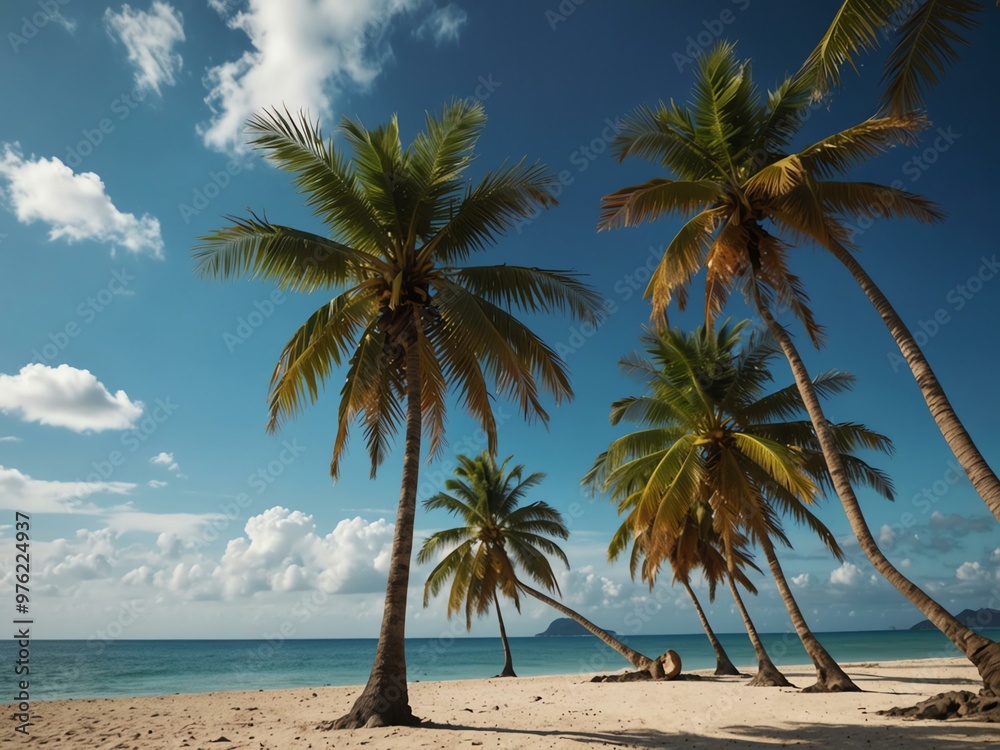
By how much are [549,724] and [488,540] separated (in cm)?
1702

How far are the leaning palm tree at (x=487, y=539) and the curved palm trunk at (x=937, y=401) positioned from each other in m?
18.0

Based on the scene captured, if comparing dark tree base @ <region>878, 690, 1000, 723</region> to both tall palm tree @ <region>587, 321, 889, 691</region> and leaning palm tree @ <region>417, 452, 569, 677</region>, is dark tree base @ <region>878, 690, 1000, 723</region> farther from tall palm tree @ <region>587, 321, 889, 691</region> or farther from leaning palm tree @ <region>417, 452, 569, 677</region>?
leaning palm tree @ <region>417, 452, 569, 677</region>

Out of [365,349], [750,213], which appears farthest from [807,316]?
[365,349]

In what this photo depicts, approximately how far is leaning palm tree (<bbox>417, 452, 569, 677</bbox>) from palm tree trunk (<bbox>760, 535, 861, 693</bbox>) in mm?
11186

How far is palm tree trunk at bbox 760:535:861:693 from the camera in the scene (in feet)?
43.5

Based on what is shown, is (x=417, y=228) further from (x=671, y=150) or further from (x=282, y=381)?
(x=671, y=150)

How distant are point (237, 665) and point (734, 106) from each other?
5930 cm

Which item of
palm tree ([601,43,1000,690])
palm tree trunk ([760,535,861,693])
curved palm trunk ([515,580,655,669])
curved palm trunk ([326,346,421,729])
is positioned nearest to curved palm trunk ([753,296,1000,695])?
palm tree ([601,43,1000,690])

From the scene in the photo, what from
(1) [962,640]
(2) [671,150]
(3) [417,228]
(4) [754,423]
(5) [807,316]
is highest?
(2) [671,150]

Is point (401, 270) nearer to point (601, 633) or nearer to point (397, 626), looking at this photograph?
point (397, 626)

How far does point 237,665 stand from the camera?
178 feet

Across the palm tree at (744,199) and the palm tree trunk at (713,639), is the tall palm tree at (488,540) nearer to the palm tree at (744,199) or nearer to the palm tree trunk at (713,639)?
the palm tree trunk at (713,639)

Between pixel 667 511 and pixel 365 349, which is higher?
pixel 365 349

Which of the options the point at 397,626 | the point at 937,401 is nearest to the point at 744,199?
the point at 937,401
